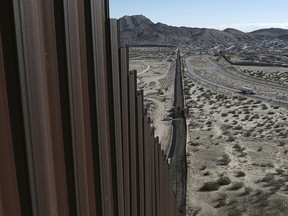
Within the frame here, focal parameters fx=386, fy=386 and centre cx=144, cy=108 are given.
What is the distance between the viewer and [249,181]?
69.4ft

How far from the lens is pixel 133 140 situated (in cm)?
419

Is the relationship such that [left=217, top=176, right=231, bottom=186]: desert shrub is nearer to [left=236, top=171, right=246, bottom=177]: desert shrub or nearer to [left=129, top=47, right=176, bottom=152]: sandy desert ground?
[left=236, top=171, right=246, bottom=177]: desert shrub

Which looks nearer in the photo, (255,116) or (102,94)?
(102,94)

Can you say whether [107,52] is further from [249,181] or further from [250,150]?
[250,150]

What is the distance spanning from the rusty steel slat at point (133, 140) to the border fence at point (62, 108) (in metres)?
0.12

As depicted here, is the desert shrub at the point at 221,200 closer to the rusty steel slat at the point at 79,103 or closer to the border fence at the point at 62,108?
the border fence at the point at 62,108

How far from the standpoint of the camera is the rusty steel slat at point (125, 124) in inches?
135

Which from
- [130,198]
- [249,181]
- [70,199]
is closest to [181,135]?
[249,181]

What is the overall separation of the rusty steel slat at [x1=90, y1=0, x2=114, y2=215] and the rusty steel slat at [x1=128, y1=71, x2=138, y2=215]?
0.83 metres

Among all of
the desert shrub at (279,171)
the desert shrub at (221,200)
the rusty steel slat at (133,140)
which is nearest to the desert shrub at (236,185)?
the desert shrub at (221,200)

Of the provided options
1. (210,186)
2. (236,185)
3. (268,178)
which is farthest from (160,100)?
(210,186)

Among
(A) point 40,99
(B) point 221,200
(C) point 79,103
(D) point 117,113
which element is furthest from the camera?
(B) point 221,200

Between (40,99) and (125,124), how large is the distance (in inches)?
75.2

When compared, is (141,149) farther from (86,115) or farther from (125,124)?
(86,115)
